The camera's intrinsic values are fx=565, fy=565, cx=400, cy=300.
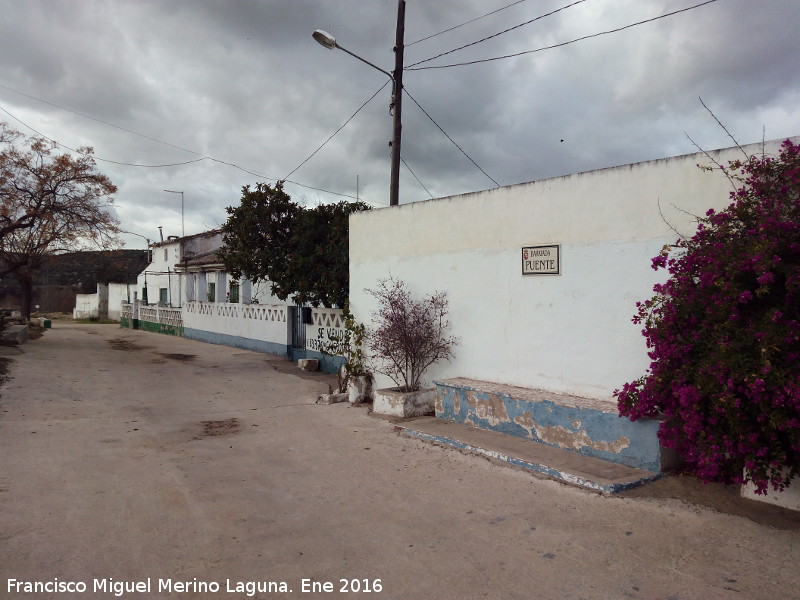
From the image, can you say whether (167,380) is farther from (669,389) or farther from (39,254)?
(39,254)

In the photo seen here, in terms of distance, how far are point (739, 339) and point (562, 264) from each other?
2539 mm

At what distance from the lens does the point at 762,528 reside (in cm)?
411

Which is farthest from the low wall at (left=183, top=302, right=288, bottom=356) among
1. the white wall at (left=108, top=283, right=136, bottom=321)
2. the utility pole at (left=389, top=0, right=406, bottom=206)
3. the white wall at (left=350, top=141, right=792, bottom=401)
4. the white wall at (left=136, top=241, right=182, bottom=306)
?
the white wall at (left=108, top=283, right=136, bottom=321)

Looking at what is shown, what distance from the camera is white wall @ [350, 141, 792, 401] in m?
5.62

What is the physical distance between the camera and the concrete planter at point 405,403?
794 centimetres

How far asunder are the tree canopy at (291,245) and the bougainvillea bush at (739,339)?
334 inches

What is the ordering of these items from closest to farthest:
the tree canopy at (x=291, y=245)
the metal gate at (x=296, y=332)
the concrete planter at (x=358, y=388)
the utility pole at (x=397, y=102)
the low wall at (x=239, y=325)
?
the concrete planter at (x=358, y=388), the utility pole at (x=397, y=102), the tree canopy at (x=291, y=245), the metal gate at (x=296, y=332), the low wall at (x=239, y=325)

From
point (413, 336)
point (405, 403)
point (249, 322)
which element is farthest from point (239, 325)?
point (405, 403)

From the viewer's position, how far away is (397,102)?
439 inches

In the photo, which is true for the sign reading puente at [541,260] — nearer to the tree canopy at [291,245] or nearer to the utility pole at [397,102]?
the utility pole at [397,102]

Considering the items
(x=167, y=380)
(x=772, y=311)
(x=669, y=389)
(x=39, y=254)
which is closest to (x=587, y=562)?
(x=669, y=389)

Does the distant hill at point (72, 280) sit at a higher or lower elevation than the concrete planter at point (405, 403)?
higher

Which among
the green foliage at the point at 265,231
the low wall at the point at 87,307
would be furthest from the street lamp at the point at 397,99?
the low wall at the point at 87,307

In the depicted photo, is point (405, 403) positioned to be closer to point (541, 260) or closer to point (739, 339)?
point (541, 260)
